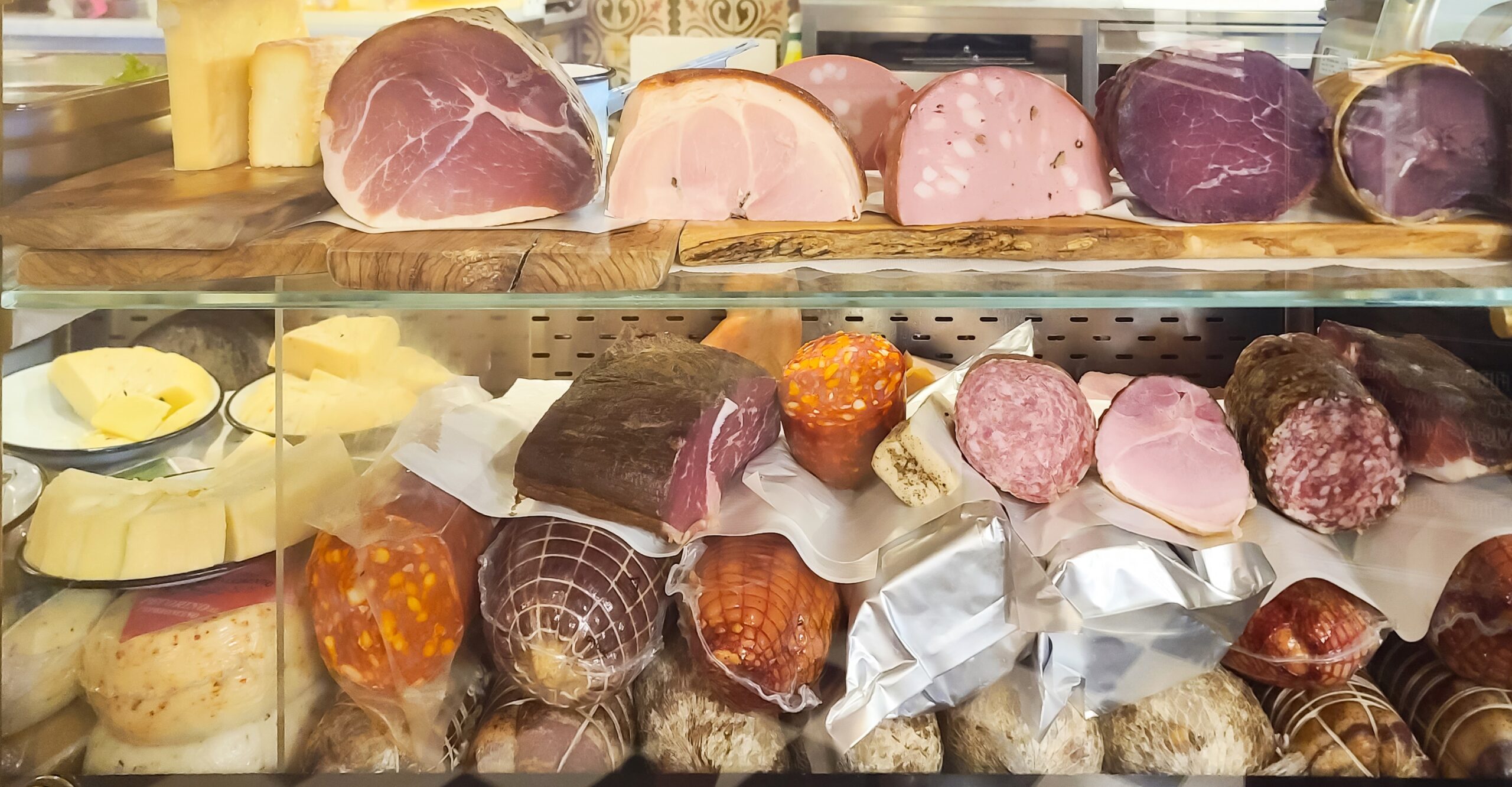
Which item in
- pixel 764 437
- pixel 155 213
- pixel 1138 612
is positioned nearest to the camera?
pixel 155 213

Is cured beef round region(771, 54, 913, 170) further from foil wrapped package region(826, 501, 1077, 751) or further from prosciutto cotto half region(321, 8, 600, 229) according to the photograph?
foil wrapped package region(826, 501, 1077, 751)

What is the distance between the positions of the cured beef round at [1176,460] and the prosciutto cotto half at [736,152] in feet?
1.30

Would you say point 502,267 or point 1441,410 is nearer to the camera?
point 502,267

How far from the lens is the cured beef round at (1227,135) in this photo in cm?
101

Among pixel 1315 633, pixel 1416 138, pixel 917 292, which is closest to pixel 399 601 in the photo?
pixel 917 292

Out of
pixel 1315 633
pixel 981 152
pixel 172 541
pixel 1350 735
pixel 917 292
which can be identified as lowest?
pixel 1350 735

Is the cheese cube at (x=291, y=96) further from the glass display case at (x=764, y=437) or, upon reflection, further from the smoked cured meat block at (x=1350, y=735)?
the smoked cured meat block at (x=1350, y=735)

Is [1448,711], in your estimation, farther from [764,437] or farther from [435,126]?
[435,126]

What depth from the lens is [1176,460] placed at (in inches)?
42.4

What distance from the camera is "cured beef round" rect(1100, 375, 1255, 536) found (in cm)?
107

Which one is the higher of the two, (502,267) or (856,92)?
(856,92)

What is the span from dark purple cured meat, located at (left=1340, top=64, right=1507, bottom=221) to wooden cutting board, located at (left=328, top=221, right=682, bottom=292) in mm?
727

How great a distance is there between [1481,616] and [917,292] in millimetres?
735

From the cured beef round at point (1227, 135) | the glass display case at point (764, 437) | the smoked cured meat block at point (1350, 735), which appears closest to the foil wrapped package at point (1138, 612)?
the glass display case at point (764, 437)
